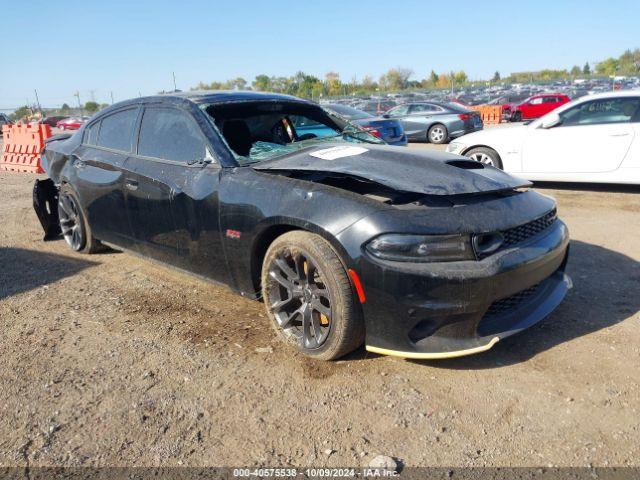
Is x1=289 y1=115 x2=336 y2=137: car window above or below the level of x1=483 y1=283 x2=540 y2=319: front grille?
above

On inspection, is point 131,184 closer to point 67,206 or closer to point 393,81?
point 67,206

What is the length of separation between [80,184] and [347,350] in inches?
126

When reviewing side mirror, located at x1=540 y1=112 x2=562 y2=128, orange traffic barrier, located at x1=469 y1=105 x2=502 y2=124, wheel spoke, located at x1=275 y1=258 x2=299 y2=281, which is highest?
side mirror, located at x1=540 y1=112 x2=562 y2=128

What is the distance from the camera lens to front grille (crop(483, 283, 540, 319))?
9.19 ft

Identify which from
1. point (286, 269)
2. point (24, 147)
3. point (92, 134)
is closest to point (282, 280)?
point (286, 269)

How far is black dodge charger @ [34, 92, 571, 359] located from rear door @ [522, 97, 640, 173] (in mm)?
4277

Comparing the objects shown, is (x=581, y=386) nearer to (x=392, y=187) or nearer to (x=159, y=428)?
(x=392, y=187)

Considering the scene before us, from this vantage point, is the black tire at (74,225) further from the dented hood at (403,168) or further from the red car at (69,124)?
the red car at (69,124)

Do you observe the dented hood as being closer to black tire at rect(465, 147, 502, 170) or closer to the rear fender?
the rear fender

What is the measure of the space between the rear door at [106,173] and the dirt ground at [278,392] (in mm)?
677

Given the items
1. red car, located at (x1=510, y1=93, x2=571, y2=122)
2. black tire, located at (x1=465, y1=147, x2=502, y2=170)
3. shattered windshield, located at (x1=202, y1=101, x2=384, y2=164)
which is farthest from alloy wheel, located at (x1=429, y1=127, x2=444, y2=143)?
shattered windshield, located at (x1=202, y1=101, x2=384, y2=164)

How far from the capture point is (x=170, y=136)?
394cm

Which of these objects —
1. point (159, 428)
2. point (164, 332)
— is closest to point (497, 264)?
point (159, 428)

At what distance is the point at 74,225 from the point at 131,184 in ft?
5.30
